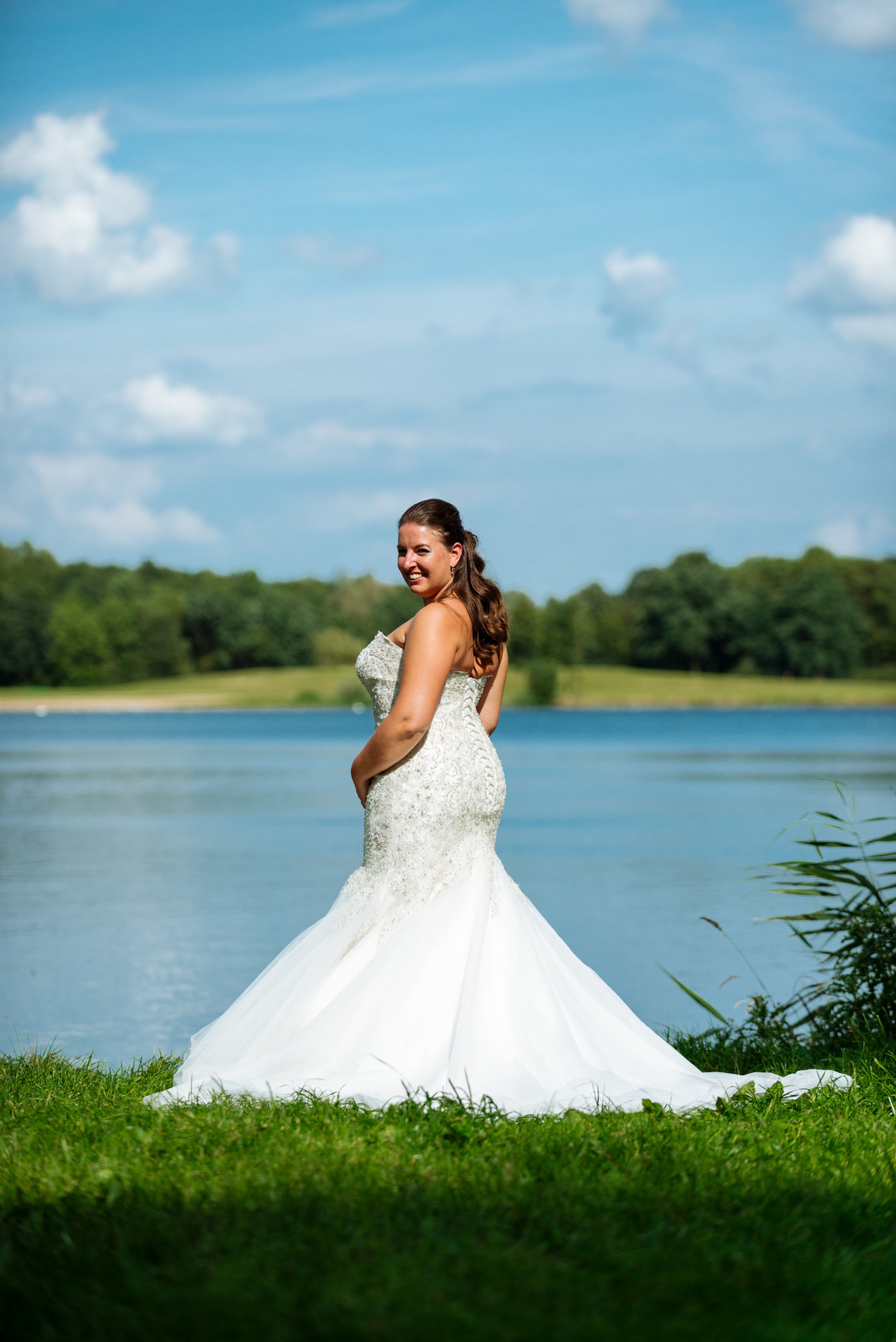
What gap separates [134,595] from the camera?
10875 cm

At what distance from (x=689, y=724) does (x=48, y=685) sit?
191ft

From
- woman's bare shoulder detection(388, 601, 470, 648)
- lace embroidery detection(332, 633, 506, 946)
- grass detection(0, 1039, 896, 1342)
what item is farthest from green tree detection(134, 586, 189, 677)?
grass detection(0, 1039, 896, 1342)

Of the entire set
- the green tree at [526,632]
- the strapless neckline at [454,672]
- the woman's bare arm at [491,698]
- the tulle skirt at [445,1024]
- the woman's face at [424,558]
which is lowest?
the tulle skirt at [445,1024]

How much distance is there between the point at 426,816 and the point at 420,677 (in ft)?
1.72

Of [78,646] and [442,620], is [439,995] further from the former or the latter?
[78,646]

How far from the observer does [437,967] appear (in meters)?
4.43

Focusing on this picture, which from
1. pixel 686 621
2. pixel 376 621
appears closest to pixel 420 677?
pixel 376 621

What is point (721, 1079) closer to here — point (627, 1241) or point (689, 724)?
point (627, 1241)

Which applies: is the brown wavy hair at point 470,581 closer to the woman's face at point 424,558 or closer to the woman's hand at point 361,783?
the woman's face at point 424,558

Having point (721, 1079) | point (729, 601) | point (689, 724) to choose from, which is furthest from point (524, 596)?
point (721, 1079)

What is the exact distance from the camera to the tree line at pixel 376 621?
101 m

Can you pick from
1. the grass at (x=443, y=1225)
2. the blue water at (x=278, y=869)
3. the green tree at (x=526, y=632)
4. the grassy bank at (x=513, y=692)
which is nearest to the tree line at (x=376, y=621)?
the green tree at (x=526, y=632)

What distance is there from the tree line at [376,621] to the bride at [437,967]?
9122cm

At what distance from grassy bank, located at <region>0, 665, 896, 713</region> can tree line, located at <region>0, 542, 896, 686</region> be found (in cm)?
245
